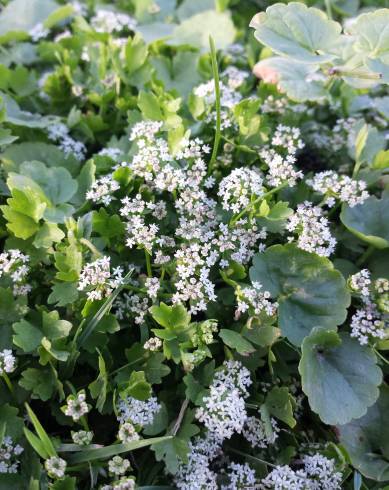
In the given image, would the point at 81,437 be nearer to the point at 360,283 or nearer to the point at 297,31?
the point at 360,283

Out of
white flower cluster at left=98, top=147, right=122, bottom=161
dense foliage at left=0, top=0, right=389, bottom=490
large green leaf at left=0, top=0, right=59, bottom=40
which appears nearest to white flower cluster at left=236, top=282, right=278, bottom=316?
dense foliage at left=0, top=0, right=389, bottom=490

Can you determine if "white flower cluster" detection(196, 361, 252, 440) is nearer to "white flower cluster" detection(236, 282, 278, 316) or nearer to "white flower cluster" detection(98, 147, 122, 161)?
"white flower cluster" detection(236, 282, 278, 316)

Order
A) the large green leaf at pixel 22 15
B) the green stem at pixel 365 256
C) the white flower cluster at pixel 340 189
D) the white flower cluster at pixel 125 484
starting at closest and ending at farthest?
the white flower cluster at pixel 125 484 < the white flower cluster at pixel 340 189 < the green stem at pixel 365 256 < the large green leaf at pixel 22 15

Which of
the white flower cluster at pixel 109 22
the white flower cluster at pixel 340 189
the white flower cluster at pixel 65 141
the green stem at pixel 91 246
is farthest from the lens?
the white flower cluster at pixel 109 22

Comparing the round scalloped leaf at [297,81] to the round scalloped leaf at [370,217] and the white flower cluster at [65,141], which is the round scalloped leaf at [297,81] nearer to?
the round scalloped leaf at [370,217]

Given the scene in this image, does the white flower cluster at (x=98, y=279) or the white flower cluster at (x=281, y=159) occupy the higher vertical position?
the white flower cluster at (x=281, y=159)

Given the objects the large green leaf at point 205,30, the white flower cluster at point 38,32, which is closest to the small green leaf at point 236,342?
the large green leaf at point 205,30

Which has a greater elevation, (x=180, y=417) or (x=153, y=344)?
(x=153, y=344)

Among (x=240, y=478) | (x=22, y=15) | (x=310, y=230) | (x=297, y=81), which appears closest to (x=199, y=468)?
(x=240, y=478)
